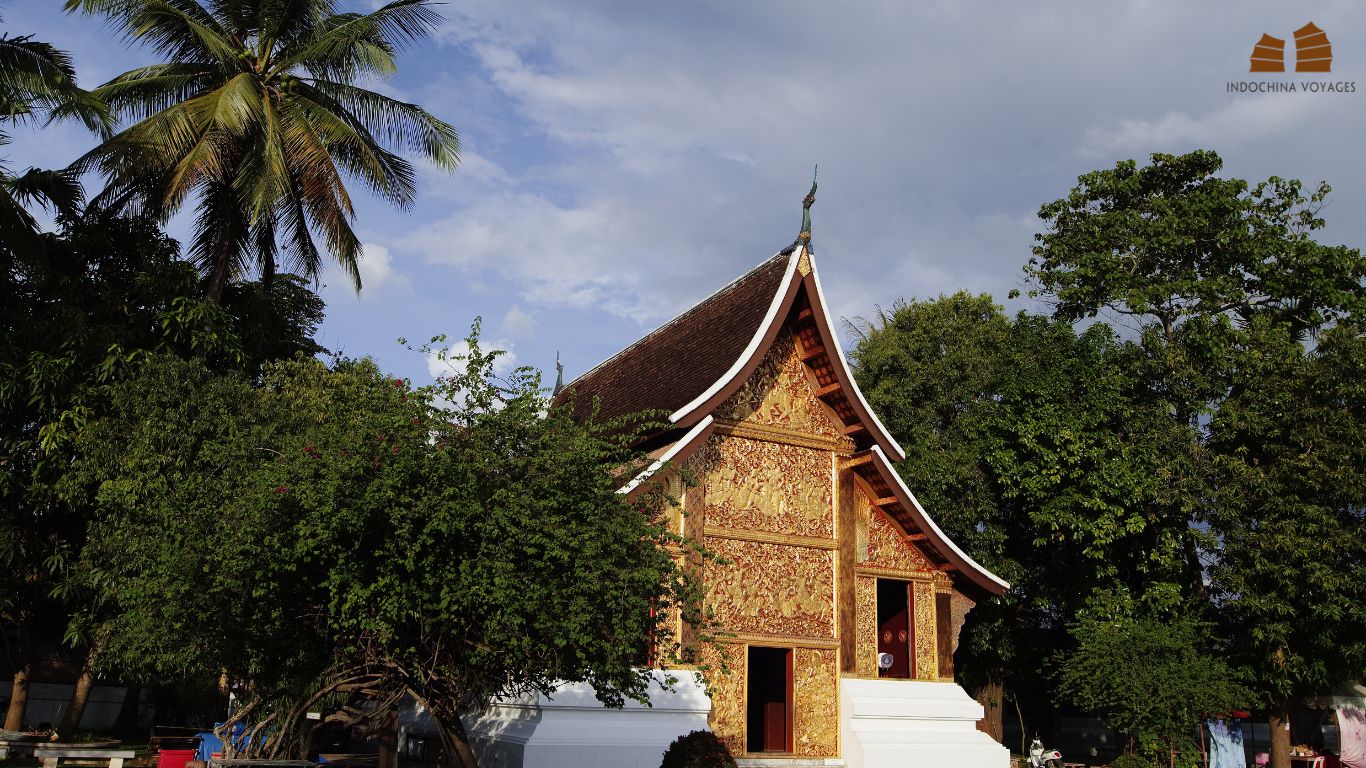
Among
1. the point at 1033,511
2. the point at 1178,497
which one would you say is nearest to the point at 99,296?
the point at 1033,511

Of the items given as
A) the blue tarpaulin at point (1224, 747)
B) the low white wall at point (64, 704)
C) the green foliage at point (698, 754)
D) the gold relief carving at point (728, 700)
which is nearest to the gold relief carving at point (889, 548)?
the gold relief carving at point (728, 700)

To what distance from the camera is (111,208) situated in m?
19.6

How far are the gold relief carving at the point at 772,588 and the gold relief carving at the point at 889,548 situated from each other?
96 cm

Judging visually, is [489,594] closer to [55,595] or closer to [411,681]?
[411,681]

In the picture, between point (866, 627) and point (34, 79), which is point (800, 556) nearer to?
point (866, 627)

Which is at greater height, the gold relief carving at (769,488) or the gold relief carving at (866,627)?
the gold relief carving at (769,488)

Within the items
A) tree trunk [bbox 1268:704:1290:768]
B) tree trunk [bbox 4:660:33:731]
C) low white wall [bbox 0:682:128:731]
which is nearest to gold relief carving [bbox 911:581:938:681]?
tree trunk [bbox 1268:704:1290:768]

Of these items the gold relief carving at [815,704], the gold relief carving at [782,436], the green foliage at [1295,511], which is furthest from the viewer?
the green foliage at [1295,511]

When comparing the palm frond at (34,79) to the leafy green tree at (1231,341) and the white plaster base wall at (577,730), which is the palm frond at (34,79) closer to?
the white plaster base wall at (577,730)

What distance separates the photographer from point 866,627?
55.2 feet

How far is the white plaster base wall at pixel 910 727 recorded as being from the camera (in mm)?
16062

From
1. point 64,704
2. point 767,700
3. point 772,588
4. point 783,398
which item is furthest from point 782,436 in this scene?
point 64,704

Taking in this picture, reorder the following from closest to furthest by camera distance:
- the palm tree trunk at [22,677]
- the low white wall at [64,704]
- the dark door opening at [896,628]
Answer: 1. the dark door opening at [896,628]
2. the palm tree trunk at [22,677]
3. the low white wall at [64,704]

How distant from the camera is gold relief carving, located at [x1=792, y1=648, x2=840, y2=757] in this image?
1592 centimetres
